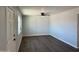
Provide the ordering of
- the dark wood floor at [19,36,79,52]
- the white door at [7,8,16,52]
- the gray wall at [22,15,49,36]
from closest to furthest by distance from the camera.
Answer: the white door at [7,8,16,52] → the dark wood floor at [19,36,79,52] → the gray wall at [22,15,49,36]

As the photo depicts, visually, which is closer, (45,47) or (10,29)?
(10,29)

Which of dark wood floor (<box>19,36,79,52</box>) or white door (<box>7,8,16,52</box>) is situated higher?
white door (<box>7,8,16,52</box>)

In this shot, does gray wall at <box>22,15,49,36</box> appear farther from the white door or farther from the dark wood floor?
the white door

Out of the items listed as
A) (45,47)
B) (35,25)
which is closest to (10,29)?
(45,47)

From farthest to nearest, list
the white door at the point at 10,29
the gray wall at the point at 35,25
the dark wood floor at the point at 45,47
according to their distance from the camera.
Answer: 1. the gray wall at the point at 35,25
2. the dark wood floor at the point at 45,47
3. the white door at the point at 10,29

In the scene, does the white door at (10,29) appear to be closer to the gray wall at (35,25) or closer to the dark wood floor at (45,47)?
the dark wood floor at (45,47)

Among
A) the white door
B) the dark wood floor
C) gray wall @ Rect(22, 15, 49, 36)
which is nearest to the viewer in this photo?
the white door

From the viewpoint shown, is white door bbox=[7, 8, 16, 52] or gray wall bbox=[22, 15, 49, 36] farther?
gray wall bbox=[22, 15, 49, 36]

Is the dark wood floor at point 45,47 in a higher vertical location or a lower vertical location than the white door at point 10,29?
lower

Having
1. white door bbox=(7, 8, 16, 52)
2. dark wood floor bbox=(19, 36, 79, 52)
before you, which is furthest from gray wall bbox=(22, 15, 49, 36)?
white door bbox=(7, 8, 16, 52)

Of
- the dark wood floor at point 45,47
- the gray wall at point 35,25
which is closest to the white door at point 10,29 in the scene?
the dark wood floor at point 45,47

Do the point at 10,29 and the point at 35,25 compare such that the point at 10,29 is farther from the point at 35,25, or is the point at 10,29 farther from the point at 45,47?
the point at 35,25

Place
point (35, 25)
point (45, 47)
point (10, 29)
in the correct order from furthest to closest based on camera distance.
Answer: point (35, 25), point (45, 47), point (10, 29)
